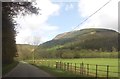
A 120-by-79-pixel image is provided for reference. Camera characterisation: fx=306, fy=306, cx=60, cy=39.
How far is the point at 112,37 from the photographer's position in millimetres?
141125

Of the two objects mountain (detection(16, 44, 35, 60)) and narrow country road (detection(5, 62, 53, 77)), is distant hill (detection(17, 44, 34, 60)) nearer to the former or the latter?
mountain (detection(16, 44, 35, 60))

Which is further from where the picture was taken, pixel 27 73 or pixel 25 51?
pixel 25 51

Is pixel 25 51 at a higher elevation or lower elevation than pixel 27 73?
higher

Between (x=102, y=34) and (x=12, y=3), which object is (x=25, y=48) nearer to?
(x=102, y=34)

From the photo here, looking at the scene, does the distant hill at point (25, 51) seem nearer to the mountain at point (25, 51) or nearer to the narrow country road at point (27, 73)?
the mountain at point (25, 51)

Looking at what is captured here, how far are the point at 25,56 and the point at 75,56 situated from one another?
5384cm

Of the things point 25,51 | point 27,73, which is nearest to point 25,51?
point 25,51

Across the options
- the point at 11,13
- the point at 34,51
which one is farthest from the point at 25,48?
the point at 11,13

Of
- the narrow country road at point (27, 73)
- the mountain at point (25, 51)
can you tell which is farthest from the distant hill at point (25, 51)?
the narrow country road at point (27, 73)

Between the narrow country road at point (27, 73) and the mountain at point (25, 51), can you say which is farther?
the mountain at point (25, 51)

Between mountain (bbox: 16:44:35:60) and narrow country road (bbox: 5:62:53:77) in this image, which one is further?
mountain (bbox: 16:44:35:60)

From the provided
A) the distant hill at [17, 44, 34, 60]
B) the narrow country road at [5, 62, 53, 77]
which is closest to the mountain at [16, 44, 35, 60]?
the distant hill at [17, 44, 34, 60]

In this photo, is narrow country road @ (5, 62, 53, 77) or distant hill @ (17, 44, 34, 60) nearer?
narrow country road @ (5, 62, 53, 77)

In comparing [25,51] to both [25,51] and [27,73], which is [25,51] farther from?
[27,73]
